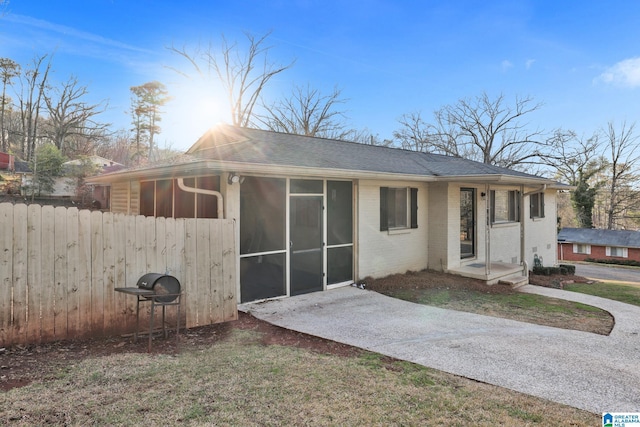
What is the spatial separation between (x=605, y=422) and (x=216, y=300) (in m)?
4.69

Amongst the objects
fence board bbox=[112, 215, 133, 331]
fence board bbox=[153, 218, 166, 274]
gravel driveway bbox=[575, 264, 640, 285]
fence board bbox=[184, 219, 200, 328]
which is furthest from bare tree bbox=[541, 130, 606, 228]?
fence board bbox=[112, 215, 133, 331]

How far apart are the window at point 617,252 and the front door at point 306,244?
1273 inches

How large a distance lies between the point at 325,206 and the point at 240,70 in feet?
74.2

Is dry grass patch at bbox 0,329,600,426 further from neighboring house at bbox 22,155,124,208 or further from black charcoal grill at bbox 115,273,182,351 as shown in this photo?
neighboring house at bbox 22,155,124,208

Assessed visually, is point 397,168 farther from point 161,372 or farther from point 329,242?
point 161,372

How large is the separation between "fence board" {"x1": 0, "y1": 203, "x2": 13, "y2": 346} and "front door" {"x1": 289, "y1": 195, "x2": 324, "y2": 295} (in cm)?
426

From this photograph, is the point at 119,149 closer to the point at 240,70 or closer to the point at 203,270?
the point at 240,70

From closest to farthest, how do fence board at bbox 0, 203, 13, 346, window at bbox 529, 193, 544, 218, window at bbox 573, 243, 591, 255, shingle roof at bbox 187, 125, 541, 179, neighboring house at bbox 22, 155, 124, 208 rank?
fence board at bbox 0, 203, 13, 346 → shingle roof at bbox 187, 125, 541, 179 → window at bbox 529, 193, 544, 218 → neighboring house at bbox 22, 155, 124, 208 → window at bbox 573, 243, 591, 255

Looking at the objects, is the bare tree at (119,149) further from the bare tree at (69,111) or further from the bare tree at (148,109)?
the bare tree at (69,111)

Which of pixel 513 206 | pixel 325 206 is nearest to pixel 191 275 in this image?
pixel 325 206

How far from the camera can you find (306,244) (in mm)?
7617

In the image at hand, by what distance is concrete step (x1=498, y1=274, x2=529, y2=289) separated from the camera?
387 inches

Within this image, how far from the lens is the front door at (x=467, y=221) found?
11.0 metres

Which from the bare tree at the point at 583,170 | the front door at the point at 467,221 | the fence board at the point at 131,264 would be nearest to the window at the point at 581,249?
the bare tree at the point at 583,170
